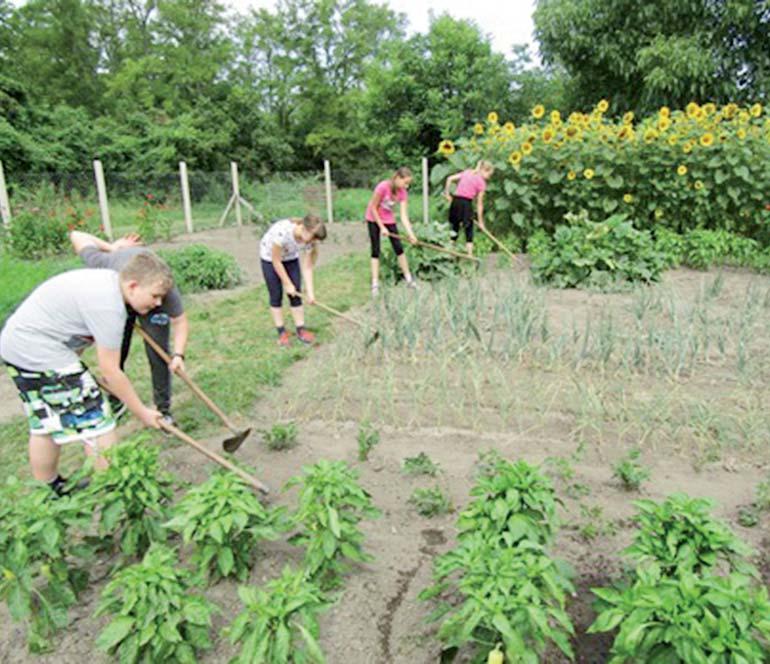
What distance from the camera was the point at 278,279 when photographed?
196 inches

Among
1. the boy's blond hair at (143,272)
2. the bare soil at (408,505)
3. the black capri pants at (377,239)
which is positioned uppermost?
the boy's blond hair at (143,272)

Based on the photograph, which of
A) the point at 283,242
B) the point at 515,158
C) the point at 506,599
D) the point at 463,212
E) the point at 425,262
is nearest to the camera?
the point at 506,599

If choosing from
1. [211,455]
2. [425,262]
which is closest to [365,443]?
[211,455]

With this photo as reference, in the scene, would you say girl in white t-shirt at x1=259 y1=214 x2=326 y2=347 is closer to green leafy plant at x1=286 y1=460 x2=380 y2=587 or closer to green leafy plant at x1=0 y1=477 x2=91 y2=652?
green leafy plant at x1=286 y1=460 x2=380 y2=587

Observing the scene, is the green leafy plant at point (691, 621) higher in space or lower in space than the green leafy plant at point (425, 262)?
lower

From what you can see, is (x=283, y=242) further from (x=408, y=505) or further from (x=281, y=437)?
(x=408, y=505)

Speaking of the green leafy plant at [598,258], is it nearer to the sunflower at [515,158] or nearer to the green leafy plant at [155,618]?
the sunflower at [515,158]

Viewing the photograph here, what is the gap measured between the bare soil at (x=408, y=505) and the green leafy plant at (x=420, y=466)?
40 millimetres

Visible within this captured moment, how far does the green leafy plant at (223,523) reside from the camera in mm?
1954

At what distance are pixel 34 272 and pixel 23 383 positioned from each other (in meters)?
4.39

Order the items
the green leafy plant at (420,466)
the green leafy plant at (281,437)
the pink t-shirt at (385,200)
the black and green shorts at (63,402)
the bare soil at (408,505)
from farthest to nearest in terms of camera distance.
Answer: the pink t-shirt at (385,200), the green leafy plant at (281,437), the green leafy plant at (420,466), the black and green shorts at (63,402), the bare soil at (408,505)

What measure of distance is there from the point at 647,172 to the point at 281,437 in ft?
22.3

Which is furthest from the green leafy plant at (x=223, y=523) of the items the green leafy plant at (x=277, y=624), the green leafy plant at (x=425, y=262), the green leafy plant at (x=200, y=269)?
the green leafy plant at (x=200, y=269)

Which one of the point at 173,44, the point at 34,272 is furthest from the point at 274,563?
the point at 173,44
